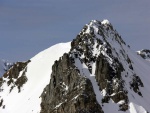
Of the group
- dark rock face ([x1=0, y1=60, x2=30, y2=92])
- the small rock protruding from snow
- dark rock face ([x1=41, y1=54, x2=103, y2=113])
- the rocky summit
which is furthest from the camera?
the small rock protruding from snow

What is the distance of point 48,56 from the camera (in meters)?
143

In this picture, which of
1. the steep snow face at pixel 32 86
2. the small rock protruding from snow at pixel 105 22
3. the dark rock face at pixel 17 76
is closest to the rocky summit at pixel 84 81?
the steep snow face at pixel 32 86

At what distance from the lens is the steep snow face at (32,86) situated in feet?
419

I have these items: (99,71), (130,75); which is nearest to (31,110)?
(99,71)

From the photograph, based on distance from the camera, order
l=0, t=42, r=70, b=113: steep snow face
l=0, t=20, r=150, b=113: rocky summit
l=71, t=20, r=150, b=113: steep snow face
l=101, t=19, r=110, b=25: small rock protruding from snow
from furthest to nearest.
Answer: l=101, t=19, r=110, b=25: small rock protruding from snow, l=0, t=42, r=70, b=113: steep snow face, l=71, t=20, r=150, b=113: steep snow face, l=0, t=20, r=150, b=113: rocky summit

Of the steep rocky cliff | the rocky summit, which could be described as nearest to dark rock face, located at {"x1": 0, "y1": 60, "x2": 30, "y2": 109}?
the rocky summit

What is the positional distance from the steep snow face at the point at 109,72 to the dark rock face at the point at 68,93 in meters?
3.16

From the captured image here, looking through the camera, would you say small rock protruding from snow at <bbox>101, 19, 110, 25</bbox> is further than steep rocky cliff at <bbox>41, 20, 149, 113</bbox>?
Yes

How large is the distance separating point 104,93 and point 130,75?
16.9 meters

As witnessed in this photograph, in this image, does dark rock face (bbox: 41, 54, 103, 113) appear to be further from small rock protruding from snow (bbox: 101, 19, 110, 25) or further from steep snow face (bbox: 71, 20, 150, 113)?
small rock protruding from snow (bbox: 101, 19, 110, 25)

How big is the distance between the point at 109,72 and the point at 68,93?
16059mm

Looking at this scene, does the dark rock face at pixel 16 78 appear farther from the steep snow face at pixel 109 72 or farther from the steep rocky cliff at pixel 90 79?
the steep snow face at pixel 109 72

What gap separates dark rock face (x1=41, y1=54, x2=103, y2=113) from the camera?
105312 mm

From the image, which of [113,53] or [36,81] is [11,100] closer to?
[36,81]
